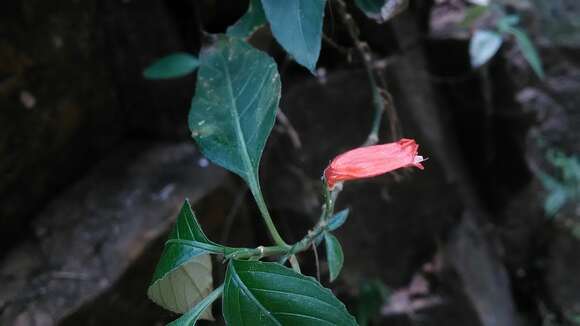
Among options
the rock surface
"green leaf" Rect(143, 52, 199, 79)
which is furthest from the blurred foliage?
"green leaf" Rect(143, 52, 199, 79)

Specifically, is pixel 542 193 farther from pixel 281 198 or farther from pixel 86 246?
pixel 86 246

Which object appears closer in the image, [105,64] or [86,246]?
[86,246]

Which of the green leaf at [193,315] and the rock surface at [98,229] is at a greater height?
the green leaf at [193,315]

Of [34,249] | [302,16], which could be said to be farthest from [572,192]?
[34,249]

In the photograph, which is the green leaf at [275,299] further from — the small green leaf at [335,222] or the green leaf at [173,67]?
the green leaf at [173,67]

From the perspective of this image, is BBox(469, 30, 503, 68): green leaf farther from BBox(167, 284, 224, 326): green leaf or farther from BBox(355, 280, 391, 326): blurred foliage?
BBox(167, 284, 224, 326): green leaf

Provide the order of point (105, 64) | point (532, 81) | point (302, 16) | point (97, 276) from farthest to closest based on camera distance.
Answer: point (532, 81) < point (105, 64) < point (97, 276) < point (302, 16)

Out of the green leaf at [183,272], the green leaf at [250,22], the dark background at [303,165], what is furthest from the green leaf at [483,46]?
the green leaf at [183,272]
